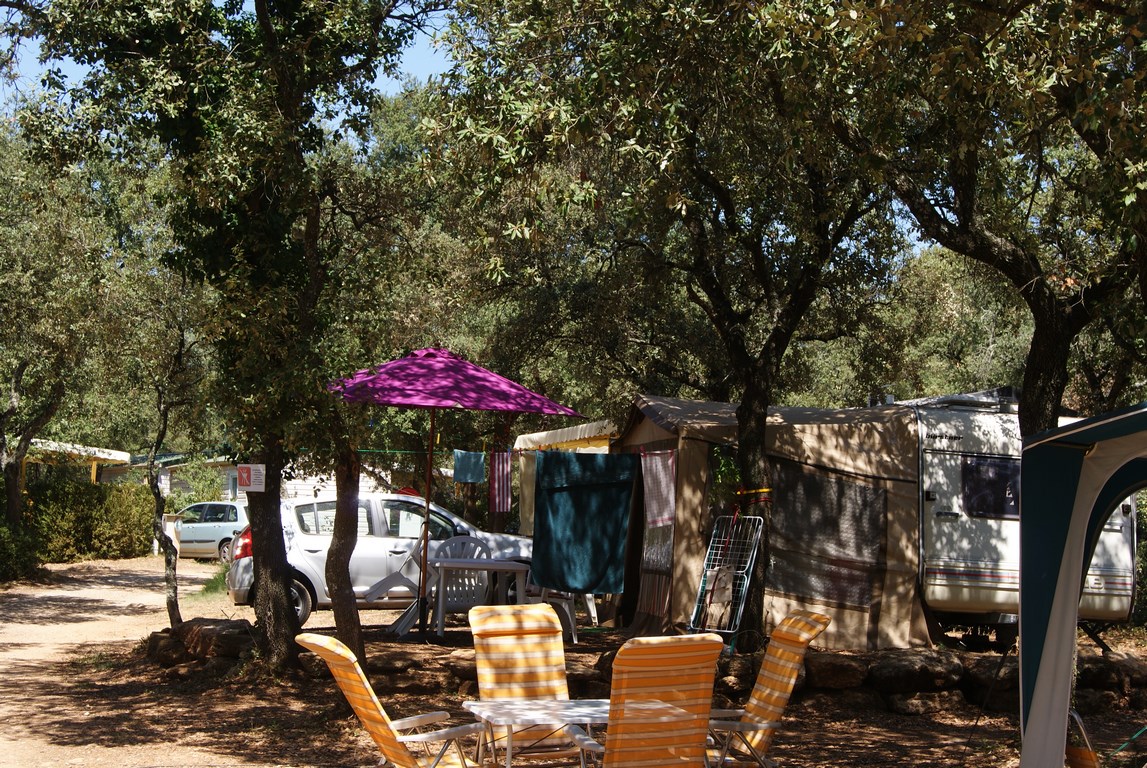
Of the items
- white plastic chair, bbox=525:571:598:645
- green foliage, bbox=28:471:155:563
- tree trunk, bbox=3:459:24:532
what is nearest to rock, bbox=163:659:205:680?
white plastic chair, bbox=525:571:598:645

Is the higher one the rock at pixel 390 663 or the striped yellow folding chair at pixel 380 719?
the striped yellow folding chair at pixel 380 719

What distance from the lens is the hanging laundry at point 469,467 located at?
510 inches

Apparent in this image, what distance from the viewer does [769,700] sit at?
583 centimetres

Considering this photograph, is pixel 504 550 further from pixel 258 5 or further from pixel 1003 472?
pixel 258 5

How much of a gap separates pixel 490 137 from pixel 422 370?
12.2 feet

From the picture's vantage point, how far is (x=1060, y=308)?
24.7ft

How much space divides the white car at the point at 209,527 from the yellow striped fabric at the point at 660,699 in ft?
69.1

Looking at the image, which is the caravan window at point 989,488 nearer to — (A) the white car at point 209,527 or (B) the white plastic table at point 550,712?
(B) the white plastic table at point 550,712

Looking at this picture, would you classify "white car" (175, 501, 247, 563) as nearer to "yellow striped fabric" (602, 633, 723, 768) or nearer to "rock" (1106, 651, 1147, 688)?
"rock" (1106, 651, 1147, 688)

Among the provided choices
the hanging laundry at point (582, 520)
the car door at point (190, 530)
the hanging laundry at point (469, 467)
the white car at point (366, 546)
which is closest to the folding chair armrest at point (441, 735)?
the hanging laundry at point (582, 520)

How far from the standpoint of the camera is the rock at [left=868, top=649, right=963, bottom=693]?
8727 mm

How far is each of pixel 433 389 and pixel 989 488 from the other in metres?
5.40

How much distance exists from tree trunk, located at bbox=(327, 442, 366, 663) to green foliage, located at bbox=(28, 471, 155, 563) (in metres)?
15.2

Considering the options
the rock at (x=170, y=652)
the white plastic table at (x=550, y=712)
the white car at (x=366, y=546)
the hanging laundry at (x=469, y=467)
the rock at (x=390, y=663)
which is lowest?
the rock at (x=170, y=652)
